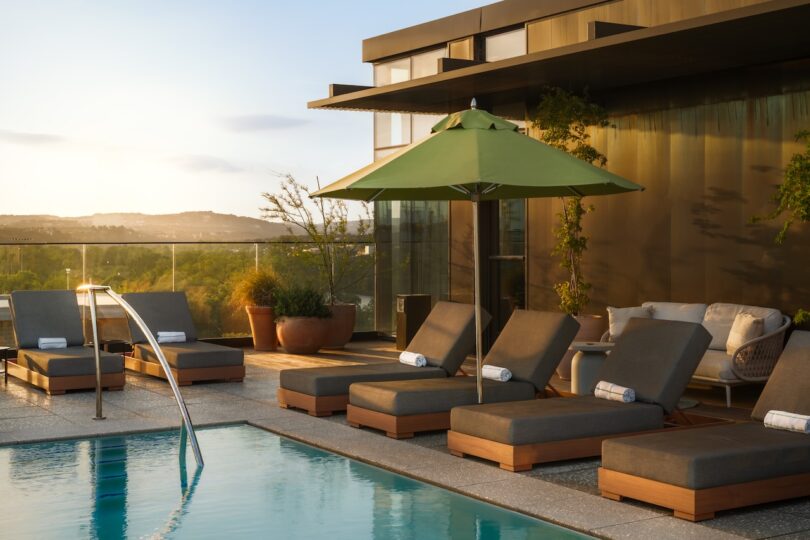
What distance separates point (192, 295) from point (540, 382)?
30.6 ft

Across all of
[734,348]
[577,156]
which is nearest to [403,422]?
[734,348]

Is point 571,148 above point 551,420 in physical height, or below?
above

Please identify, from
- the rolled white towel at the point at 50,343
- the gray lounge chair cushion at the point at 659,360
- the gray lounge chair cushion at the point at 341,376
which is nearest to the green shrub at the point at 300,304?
the rolled white towel at the point at 50,343

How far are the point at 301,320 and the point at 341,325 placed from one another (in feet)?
2.84

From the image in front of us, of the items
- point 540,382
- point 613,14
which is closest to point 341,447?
point 540,382

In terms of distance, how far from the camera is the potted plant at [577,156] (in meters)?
12.0

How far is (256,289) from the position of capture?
51.2ft

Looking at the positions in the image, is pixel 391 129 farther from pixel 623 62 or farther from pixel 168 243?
pixel 623 62

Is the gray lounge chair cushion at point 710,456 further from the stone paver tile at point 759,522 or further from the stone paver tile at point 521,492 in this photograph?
the stone paver tile at point 521,492

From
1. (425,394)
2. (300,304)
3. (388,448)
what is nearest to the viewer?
(388,448)

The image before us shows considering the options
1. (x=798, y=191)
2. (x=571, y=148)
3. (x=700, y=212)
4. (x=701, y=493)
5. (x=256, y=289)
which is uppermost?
Answer: (x=571, y=148)

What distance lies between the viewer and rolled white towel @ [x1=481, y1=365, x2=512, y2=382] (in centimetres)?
872

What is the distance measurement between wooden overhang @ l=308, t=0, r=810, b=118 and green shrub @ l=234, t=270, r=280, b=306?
3.22 m

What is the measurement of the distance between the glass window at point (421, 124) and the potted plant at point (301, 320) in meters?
2.86
